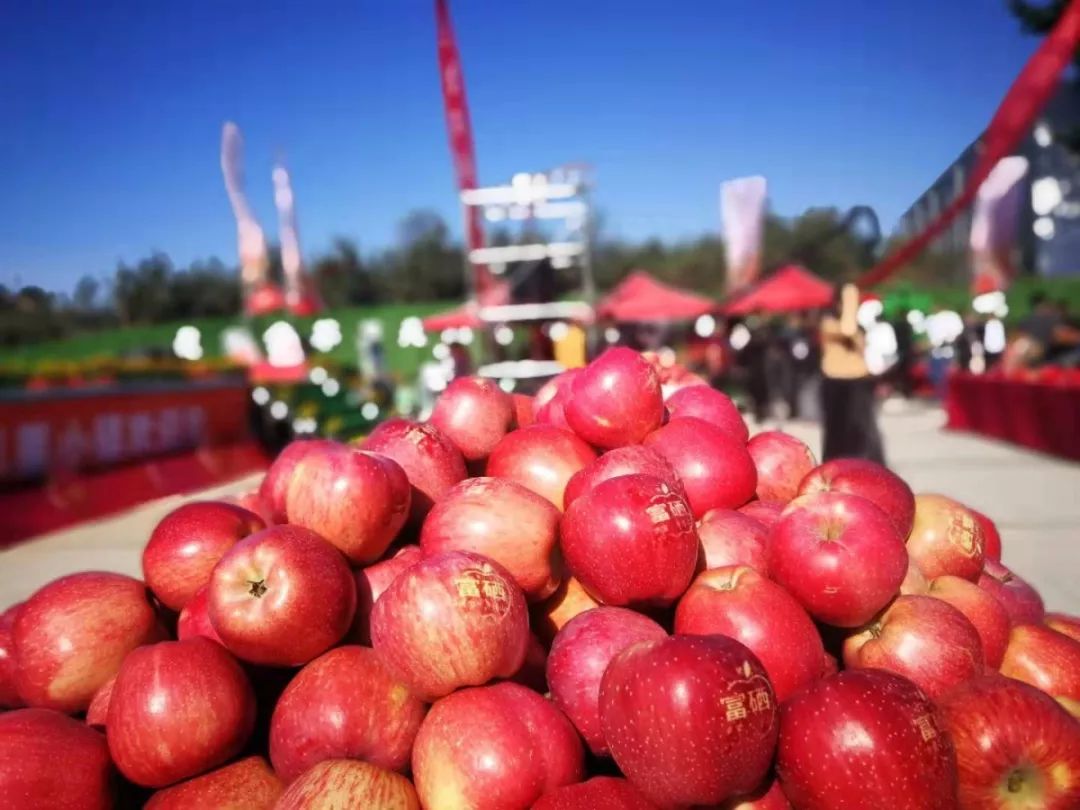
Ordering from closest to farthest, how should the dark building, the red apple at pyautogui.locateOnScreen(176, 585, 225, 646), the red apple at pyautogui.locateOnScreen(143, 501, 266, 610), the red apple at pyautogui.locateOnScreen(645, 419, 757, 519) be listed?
the red apple at pyautogui.locateOnScreen(176, 585, 225, 646)
the red apple at pyautogui.locateOnScreen(143, 501, 266, 610)
the red apple at pyautogui.locateOnScreen(645, 419, 757, 519)
the dark building

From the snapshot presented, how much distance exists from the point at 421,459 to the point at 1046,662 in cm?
151

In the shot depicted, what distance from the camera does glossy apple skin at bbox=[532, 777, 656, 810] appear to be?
52.2 inches

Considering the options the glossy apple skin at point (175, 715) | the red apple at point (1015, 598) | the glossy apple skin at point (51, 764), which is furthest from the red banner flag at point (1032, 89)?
the glossy apple skin at point (51, 764)

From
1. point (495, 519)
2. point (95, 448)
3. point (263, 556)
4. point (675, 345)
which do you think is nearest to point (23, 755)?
point (263, 556)

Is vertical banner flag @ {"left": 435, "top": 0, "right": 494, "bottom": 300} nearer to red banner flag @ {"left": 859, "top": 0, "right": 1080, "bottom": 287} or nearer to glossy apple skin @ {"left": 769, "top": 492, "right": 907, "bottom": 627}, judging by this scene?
red banner flag @ {"left": 859, "top": 0, "right": 1080, "bottom": 287}

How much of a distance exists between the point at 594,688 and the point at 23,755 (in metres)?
1.07

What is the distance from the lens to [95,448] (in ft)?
26.9

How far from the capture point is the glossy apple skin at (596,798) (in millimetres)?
1326

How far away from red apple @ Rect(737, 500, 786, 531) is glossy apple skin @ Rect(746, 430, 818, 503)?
0.35 feet

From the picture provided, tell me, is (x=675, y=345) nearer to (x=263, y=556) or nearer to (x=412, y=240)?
(x=263, y=556)

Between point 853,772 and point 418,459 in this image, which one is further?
point 418,459

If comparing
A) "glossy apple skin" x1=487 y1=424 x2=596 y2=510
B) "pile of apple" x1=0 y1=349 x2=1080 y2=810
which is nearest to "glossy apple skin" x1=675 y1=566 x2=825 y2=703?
"pile of apple" x1=0 y1=349 x2=1080 y2=810

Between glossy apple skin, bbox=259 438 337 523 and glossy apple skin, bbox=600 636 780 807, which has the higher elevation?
glossy apple skin, bbox=259 438 337 523

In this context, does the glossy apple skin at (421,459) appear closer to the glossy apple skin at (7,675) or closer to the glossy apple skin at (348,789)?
the glossy apple skin at (348,789)
